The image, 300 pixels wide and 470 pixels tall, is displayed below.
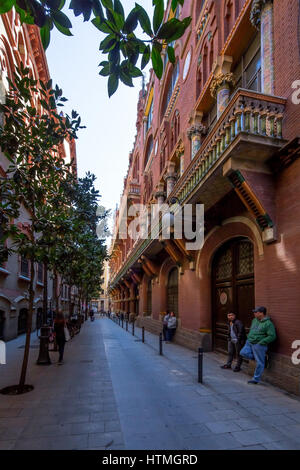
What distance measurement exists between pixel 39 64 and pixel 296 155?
62.1 feet

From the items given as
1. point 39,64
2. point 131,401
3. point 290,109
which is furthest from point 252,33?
point 39,64

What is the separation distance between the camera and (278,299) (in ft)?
23.0

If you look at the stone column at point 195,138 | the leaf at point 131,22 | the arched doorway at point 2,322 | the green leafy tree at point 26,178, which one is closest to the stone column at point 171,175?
the stone column at point 195,138

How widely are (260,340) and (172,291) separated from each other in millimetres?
10836

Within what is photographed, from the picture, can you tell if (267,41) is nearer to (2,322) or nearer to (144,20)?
(144,20)

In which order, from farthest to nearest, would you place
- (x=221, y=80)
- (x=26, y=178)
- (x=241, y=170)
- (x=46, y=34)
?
(x=221, y=80)
(x=241, y=170)
(x=26, y=178)
(x=46, y=34)

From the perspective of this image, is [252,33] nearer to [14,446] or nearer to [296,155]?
[296,155]

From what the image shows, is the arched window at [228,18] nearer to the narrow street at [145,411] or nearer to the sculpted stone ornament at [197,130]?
the sculpted stone ornament at [197,130]

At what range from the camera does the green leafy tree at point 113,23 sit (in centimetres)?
249

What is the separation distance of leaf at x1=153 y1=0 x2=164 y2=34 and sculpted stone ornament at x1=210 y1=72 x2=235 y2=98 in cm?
934

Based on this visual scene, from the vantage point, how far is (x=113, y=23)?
2.62 meters

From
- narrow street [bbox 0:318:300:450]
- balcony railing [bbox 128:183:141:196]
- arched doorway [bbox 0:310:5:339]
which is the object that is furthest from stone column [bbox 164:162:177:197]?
balcony railing [bbox 128:183:141:196]

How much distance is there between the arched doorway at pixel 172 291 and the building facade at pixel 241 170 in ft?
0.72

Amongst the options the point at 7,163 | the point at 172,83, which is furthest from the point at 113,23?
the point at 172,83
